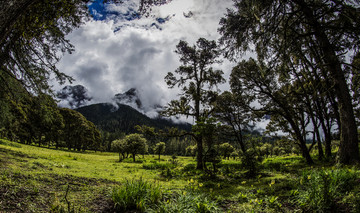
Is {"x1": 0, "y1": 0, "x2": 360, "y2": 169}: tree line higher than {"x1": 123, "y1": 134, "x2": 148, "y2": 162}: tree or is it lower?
higher

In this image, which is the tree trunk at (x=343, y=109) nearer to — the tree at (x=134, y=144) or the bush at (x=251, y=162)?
the bush at (x=251, y=162)

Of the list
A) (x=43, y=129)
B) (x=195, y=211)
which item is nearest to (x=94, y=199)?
(x=195, y=211)

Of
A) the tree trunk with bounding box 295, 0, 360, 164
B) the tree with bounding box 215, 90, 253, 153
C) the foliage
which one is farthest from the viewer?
the tree with bounding box 215, 90, 253, 153

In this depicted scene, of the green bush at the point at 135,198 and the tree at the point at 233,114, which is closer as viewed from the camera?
the green bush at the point at 135,198

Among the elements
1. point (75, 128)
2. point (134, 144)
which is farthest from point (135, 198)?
point (75, 128)

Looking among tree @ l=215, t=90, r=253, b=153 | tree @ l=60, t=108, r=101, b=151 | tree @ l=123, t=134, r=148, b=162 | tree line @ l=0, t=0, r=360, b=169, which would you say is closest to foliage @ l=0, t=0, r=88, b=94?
tree line @ l=0, t=0, r=360, b=169

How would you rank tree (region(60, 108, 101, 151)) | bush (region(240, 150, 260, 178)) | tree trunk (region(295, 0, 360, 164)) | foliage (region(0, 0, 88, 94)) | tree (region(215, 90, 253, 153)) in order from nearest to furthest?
foliage (region(0, 0, 88, 94)) → tree trunk (region(295, 0, 360, 164)) → bush (region(240, 150, 260, 178)) → tree (region(215, 90, 253, 153)) → tree (region(60, 108, 101, 151))

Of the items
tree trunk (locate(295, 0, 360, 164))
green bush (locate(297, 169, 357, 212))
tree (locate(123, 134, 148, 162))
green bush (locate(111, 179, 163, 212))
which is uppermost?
tree trunk (locate(295, 0, 360, 164))

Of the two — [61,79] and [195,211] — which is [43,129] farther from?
[195,211]

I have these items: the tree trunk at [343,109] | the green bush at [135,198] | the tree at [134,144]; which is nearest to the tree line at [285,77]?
the tree trunk at [343,109]

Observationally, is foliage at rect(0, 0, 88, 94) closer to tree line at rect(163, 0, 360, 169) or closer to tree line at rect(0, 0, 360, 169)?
tree line at rect(0, 0, 360, 169)

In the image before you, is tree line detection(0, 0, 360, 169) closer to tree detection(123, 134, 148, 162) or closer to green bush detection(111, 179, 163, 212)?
green bush detection(111, 179, 163, 212)

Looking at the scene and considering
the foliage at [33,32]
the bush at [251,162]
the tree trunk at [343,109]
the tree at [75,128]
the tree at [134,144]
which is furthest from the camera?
the tree at [75,128]

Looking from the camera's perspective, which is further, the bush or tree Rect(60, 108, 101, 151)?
tree Rect(60, 108, 101, 151)
